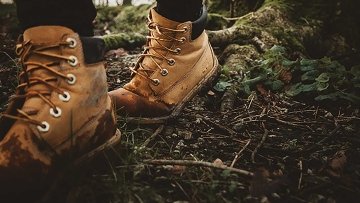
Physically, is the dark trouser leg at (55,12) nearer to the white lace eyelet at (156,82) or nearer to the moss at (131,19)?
the white lace eyelet at (156,82)

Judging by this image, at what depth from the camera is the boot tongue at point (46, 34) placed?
1.38 meters

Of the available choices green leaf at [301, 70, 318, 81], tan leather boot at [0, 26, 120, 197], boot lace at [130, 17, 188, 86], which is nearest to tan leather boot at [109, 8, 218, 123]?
boot lace at [130, 17, 188, 86]

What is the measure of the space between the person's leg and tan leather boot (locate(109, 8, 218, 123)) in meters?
0.44

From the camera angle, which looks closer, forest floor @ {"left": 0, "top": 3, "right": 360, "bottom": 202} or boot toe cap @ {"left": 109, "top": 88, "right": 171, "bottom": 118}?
forest floor @ {"left": 0, "top": 3, "right": 360, "bottom": 202}

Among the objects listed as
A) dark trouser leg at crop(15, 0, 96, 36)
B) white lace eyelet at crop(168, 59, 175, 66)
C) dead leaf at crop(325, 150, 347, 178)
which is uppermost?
dark trouser leg at crop(15, 0, 96, 36)

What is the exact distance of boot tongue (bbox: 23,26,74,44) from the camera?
138 centimetres

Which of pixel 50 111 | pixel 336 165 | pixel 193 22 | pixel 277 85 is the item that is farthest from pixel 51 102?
pixel 277 85

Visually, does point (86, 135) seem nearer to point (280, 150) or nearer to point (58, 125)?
point (58, 125)

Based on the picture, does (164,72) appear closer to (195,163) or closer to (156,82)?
(156,82)

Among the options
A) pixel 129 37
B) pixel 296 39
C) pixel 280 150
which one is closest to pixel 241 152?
pixel 280 150

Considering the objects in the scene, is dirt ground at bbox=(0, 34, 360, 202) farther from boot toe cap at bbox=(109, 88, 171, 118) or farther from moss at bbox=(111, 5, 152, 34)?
moss at bbox=(111, 5, 152, 34)

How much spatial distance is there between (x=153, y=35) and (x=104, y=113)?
2.20ft

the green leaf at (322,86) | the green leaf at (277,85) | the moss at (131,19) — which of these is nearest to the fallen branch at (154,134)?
the green leaf at (277,85)

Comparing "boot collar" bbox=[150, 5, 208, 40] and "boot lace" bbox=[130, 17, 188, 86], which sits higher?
"boot collar" bbox=[150, 5, 208, 40]
